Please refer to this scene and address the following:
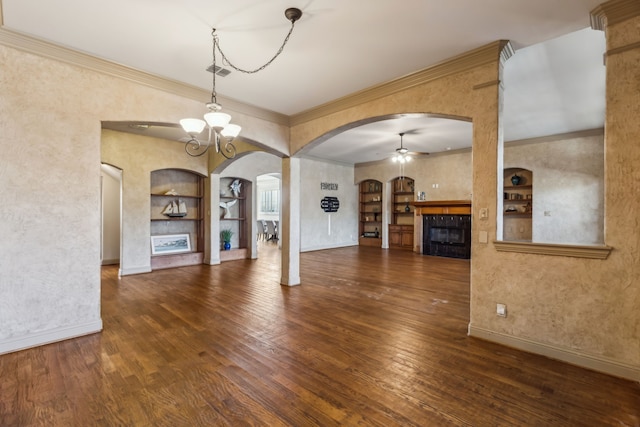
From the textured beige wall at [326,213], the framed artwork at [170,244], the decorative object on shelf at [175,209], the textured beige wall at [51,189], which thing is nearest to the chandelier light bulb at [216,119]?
the textured beige wall at [51,189]

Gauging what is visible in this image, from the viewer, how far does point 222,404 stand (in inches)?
84.9

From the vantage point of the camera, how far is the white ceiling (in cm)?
259

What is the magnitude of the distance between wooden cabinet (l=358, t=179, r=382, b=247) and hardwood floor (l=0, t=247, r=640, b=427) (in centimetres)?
711

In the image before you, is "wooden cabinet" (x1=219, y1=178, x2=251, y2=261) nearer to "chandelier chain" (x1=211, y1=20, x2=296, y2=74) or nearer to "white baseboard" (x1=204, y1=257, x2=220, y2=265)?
"white baseboard" (x1=204, y1=257, x2=220, y2=265)

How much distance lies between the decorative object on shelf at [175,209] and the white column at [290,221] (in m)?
3.37

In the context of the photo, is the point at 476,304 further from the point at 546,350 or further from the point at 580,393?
the point at 580,393

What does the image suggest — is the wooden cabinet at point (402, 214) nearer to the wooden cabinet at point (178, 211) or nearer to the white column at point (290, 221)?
the white column at point (290, 221)

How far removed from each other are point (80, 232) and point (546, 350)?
504 cm

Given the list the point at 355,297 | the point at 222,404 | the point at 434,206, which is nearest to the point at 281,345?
the point at 222,404

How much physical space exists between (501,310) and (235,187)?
711cm

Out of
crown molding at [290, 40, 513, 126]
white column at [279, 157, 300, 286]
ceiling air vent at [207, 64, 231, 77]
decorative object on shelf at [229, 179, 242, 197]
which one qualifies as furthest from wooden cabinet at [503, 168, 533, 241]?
ceiling air vent at [207, 64, 231, 77]

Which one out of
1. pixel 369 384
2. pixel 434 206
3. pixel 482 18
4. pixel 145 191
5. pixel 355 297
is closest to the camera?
pixel 369 384

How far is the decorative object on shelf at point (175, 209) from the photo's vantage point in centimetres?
733

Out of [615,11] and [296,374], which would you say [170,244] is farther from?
[615,11]
